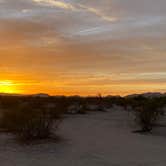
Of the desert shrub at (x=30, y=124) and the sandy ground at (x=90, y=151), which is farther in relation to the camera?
the desert shrub at (x=30, y=124)

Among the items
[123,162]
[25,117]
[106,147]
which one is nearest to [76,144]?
[106,147]

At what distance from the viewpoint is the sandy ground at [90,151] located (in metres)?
13.8

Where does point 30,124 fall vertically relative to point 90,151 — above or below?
above

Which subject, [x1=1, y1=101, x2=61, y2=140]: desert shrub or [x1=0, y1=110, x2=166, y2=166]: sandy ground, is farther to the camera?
[x1=1, y1=101, x2=61, y2=140]: desert shrub

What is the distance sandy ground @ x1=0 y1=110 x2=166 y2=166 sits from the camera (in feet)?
45.4

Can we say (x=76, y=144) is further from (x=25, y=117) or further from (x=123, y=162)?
(x=123, y=162)

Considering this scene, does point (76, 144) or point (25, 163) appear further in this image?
point (76, 144)

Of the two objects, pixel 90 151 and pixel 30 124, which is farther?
pixel 30 124

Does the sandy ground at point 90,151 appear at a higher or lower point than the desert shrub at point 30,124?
lower

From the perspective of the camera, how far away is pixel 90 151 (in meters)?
15.9

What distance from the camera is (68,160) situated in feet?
46.5

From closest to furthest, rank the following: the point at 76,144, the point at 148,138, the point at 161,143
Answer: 1. the point at 76,144
2. the point at 161,143
3. the point at 148,138

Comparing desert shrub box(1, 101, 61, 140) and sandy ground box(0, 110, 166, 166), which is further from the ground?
desert shrub box(1, 101, 61, 140)

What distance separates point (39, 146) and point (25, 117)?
7.59 feet
